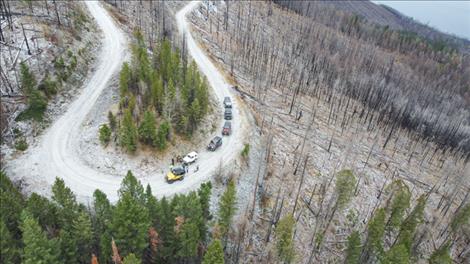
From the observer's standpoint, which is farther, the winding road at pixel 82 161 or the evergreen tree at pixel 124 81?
the evergreen tree at pixel 124 81

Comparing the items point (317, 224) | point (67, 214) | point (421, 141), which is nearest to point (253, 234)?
point (317, 224)

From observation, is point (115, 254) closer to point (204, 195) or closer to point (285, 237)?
point (204, 195)

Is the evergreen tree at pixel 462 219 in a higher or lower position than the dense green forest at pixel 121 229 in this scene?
lower

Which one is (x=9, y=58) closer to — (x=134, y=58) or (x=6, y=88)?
(x=6, y=88)

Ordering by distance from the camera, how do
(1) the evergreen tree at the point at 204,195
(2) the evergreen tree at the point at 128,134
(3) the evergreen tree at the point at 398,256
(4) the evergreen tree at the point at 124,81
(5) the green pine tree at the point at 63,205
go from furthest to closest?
1. (4) the evergreen tree at the point at 124,81
2. (2) the evergreen tree at the point at 128,134
3. (1) the evergreen tree at the point at 204,195
4. (3) the evergreen tree at the point at 398,256
5. (5) the green pine tree at the point at 63,205

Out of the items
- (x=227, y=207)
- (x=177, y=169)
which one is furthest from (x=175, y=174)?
(x=227, y=207)

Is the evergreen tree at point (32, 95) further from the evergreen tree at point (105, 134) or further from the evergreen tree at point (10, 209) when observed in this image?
the evergreen tree at point (10, 209)

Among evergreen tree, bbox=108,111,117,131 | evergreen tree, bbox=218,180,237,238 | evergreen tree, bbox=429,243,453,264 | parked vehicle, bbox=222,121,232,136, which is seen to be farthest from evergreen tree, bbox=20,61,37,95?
evergreen tree, bbox=429,243,453,264

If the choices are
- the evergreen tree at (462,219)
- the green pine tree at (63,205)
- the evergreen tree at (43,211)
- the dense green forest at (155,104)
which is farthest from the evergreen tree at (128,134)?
the evergreen tree at (462,219)
